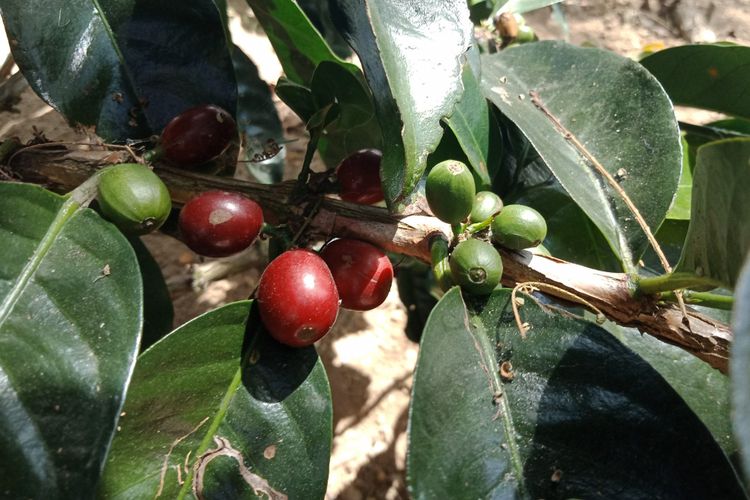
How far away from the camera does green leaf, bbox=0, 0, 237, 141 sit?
984 mm

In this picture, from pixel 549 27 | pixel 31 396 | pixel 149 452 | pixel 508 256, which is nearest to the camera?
pixel 31 396

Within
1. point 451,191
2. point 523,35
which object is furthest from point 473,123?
point 523,35

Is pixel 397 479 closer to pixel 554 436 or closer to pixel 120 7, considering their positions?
pixel 554 436

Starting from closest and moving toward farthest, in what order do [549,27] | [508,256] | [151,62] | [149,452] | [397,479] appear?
1. [149,452]
2. [508,256]
3. [151,62]
4. [397,479]
5. [549,27]

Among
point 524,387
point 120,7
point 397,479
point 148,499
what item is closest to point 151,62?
point 120,7

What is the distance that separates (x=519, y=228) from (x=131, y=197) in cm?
56

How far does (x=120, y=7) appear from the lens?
40.4 inches

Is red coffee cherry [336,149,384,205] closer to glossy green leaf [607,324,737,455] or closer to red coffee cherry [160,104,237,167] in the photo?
red coffee cherry [160,104,237,167]

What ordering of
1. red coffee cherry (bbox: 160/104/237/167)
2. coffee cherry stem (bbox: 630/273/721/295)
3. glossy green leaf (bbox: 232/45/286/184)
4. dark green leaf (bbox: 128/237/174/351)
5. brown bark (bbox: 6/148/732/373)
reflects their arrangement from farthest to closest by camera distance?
glossy green leaf (bbox: 232/45/286/184) < dark green leaf (bbox: 128/237/174/351) < red coffee cherry (bbox: 160/104/237/167) < brown bark (bbox: 6/148/732/373) < coffee cherry stem (bbox: 630/273/721/295)

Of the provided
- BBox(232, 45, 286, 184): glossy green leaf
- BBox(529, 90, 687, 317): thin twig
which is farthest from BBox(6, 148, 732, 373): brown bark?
BBox(232, 45, 286, 184): glossy green leaf

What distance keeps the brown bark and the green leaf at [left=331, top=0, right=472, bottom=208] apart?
0.64ft

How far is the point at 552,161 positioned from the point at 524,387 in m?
0.39

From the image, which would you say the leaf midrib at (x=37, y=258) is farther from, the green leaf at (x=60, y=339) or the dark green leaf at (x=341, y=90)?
the dark green leaf at (x=341, y=90)

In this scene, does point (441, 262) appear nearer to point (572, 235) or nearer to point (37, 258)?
point (572, 235)
